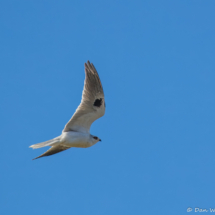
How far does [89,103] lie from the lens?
48.6 ft

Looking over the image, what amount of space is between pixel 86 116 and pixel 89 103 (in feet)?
1.50

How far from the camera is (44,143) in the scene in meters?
14.6

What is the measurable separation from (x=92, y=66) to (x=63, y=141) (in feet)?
7.79

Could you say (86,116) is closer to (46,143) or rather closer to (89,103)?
(89,103)

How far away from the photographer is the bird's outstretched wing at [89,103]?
14.7 m

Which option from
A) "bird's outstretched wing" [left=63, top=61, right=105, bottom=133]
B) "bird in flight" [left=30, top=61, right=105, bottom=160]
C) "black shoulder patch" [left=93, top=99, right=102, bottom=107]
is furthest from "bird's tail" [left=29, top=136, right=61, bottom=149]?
"black shoulder patch" [left=93, top=99, right=102, bottom=107]

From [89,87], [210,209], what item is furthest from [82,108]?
[210,209]

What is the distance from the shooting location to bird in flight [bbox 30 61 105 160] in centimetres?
1473

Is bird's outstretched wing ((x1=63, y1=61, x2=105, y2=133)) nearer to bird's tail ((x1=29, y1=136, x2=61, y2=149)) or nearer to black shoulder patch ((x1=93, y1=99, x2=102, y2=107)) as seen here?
black shoulder patch ((x1=93, y1=99, x2=102, y2=107))

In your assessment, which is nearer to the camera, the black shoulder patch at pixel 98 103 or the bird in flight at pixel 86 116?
the bird in flight at pixel 86 116

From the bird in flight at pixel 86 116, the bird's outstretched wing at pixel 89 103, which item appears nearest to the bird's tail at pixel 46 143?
the bird in flight at pixel 86 116

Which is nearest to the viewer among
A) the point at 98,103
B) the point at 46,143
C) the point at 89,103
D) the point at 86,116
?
the point at 46,143

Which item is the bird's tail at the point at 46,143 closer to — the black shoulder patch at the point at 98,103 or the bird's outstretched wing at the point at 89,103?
the bird's outstretched wing at the point at 89,103

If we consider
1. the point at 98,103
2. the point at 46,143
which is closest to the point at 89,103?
the point at 98,103
